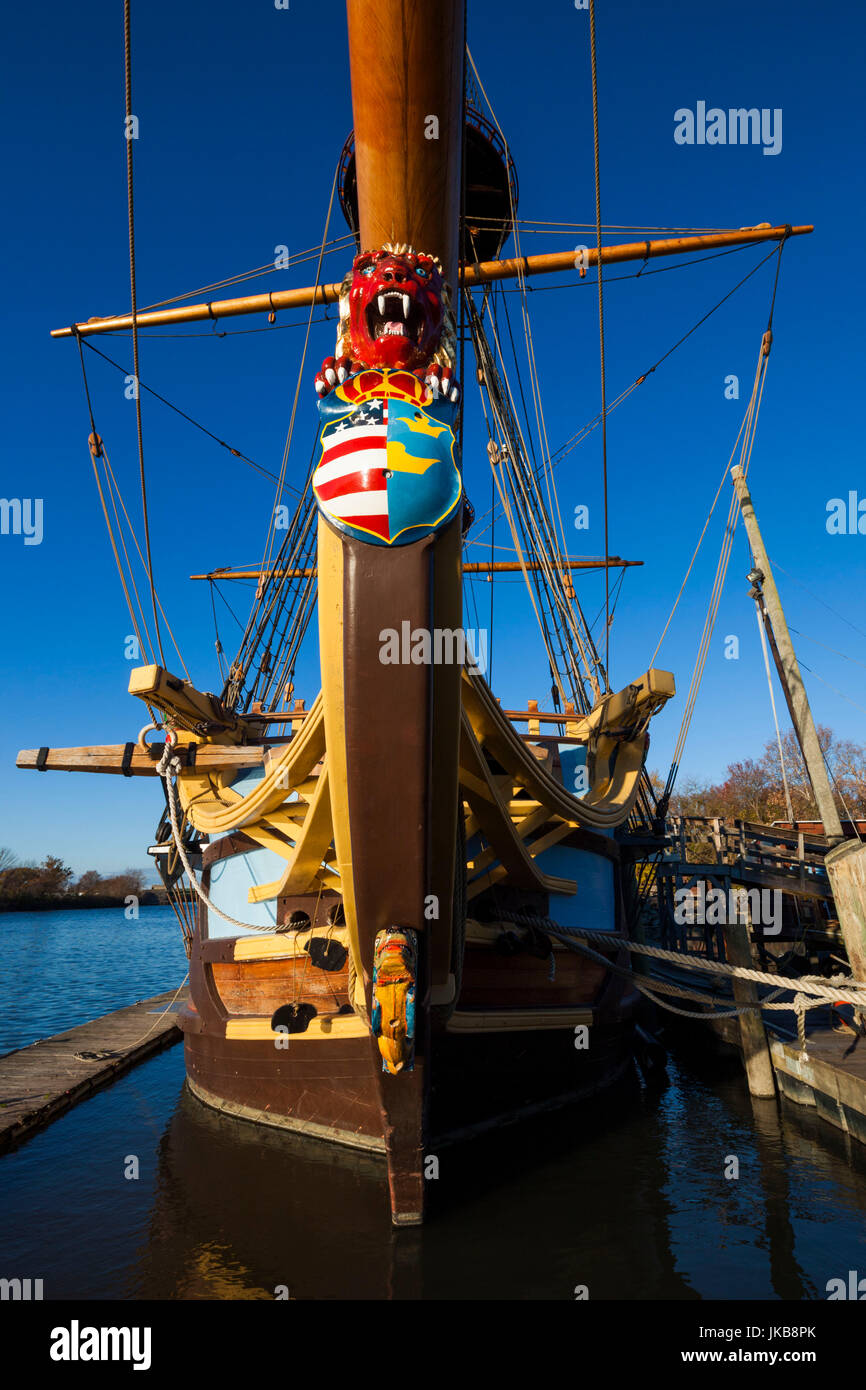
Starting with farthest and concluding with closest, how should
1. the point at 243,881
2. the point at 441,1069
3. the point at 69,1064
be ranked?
the point at 69,1064 < the point at 243,881 < the point at 441,1069

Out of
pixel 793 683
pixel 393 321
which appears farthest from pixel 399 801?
pixel 793 683

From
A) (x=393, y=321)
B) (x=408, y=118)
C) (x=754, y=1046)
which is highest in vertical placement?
(x=408, y=118)

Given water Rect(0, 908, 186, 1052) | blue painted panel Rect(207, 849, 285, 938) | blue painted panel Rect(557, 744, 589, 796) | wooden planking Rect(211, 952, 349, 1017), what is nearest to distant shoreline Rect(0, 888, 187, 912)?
water Rect(0, 908, 186, 1052)

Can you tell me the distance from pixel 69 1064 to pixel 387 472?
12.2 meters

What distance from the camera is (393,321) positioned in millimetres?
4164

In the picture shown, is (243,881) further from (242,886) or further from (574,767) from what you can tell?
(574,767)

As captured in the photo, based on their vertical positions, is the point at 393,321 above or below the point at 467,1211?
above

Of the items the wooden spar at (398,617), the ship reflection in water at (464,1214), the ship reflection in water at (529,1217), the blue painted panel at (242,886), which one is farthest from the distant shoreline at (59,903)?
the wooden spar at (398,617)

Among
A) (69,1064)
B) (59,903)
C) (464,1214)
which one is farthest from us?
(59,903)

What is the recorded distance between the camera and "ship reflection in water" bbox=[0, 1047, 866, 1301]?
214 inches

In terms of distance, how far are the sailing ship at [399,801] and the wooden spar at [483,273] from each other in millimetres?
6509

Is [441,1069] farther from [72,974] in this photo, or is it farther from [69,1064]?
[72,974]

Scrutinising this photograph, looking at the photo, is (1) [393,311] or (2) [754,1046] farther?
(2) [754,1046]
